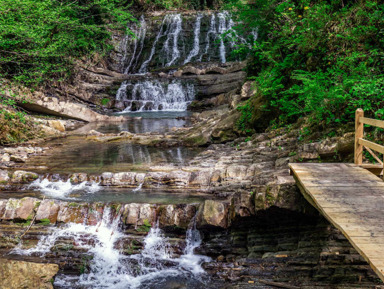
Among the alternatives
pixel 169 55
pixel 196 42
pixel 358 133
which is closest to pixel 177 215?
pixel 358 133

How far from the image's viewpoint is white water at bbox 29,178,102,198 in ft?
24.2

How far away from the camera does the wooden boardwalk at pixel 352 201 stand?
260 cm

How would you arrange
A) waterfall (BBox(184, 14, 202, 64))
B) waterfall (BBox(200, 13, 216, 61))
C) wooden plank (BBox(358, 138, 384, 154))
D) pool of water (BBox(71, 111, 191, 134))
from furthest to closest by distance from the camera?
waterfall (BBox(200, 13, 216, 61)), waterfall (BBox(184, 14, 202, 64)), pool of water (BBox(71, 111, 191, 134)), wooden plank (BBox(358, 138, 384, 154))

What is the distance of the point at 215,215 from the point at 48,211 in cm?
342

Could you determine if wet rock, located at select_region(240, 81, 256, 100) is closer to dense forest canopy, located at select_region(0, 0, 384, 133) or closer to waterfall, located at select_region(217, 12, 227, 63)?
dense forest canopy, located at select_region(0, 0, 384, 133)

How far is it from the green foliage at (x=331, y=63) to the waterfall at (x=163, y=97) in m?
11.1

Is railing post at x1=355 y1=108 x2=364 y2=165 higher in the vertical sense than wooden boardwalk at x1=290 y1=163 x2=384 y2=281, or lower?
higher

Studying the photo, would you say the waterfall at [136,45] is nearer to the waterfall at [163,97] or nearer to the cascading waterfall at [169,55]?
the cascading waterfall at [169,55]

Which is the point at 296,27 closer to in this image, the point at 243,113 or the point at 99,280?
the point at 243,113

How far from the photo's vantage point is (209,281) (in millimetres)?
4703

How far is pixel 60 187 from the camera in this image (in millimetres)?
7668

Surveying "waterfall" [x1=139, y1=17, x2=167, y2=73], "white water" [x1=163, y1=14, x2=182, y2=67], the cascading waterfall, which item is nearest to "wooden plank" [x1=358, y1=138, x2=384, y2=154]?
the cascading waterfall

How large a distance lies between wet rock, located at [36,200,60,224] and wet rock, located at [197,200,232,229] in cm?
296

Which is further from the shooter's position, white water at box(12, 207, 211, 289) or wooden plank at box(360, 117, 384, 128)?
white water at box(12, 207, 211, 289)
